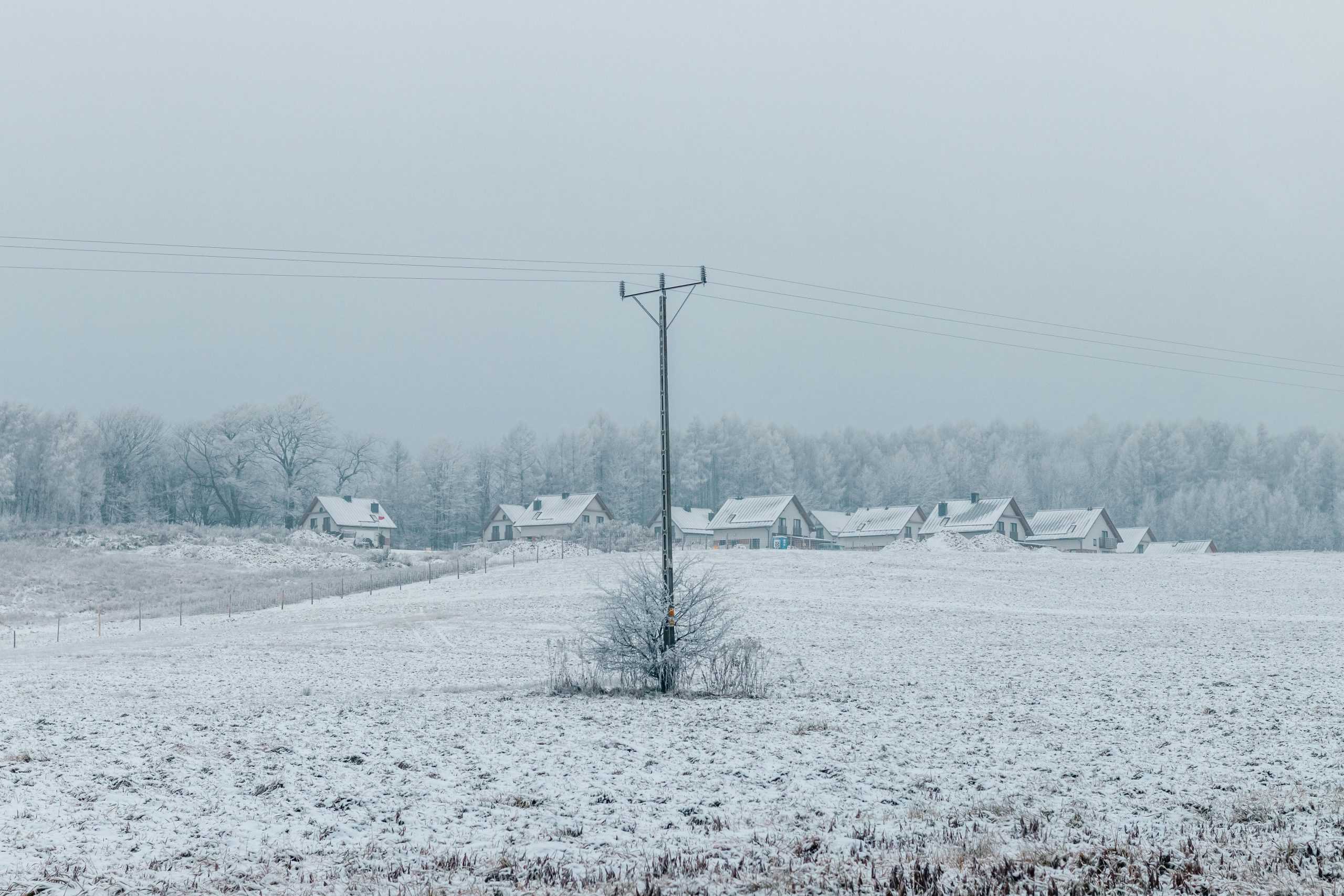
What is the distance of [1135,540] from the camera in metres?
118

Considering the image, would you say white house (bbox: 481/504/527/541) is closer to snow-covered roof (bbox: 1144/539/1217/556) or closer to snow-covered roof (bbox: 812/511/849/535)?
snow-covered roof (bbox: 812/511/849/535)

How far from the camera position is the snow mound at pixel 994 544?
79.2 metres

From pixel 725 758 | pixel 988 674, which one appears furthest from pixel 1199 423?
pixel 725 758

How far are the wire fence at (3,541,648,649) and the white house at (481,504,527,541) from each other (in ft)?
136

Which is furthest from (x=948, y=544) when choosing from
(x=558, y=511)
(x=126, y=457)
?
(x=126, y=457)

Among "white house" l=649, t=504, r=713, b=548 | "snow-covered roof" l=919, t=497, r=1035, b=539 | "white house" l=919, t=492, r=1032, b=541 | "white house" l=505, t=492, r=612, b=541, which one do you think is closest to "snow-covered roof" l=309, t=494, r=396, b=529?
"white house" l=505, t=492, r=612, b=541

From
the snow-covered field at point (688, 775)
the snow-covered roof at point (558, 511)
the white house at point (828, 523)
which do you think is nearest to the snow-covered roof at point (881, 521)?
the white house at point (828, 523)

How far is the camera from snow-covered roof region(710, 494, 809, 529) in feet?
358

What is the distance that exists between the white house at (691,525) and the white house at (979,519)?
21.5 metres

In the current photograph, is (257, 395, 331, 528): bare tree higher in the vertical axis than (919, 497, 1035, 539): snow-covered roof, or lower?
higher

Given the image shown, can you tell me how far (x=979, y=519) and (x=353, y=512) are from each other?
6129 centimetres

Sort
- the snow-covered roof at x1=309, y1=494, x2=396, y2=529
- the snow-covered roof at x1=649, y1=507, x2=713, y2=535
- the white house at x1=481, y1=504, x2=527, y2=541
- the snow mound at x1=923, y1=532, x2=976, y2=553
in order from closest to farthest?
the snow mound at x1=923, y1=532, x2=976, y2=553 < the snow-covered roof at x1=309, y1=494, x2=396, y2=529 < the snow-covered roof at x1=649, y1=507, x2=713, y2=535 < the white house at x1=481, y1=504, x2=527, y2=541

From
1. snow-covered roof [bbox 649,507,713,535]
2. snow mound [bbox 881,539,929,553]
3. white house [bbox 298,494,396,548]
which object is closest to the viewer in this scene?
snow mound [bbox 881,539,929,553]

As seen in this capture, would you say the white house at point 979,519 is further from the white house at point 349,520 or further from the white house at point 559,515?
the white house at point 349,520
